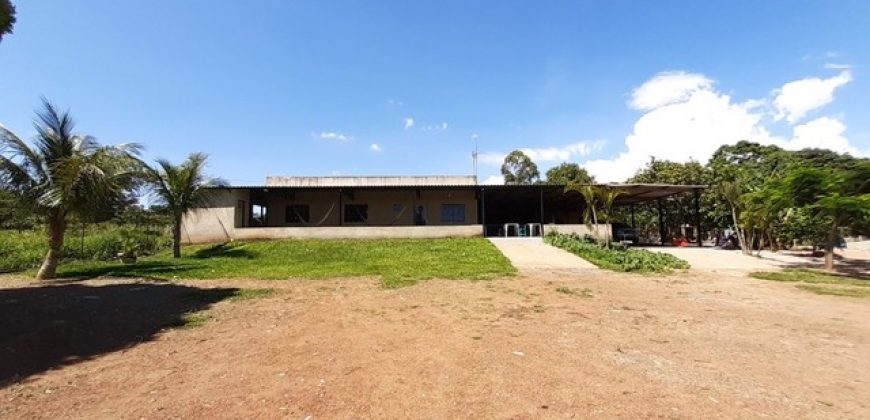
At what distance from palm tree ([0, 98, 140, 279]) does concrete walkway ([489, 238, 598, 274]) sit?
499 inches

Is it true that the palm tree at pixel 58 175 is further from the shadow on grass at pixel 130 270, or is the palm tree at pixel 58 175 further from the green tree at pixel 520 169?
the green tree at pixel 520 169

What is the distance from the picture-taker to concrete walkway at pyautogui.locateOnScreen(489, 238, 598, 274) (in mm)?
14923

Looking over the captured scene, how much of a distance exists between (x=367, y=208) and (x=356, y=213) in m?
0.71

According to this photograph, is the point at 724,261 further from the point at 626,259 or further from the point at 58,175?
the point at 58,175

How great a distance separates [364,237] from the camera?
21.9 metres

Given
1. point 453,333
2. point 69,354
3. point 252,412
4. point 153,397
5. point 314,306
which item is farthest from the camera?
point 314,306

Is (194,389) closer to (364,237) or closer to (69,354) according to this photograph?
→ (69,354)

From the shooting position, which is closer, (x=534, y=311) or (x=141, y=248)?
(x=534, y=311)

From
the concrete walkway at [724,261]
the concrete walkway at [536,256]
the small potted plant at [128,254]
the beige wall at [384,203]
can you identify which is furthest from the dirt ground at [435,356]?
the beige wall at [384,203]

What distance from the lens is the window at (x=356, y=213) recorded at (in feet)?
81.9

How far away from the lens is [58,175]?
40.5ft

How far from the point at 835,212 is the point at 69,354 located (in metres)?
20.2

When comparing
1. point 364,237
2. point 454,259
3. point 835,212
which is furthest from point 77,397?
point 835,212

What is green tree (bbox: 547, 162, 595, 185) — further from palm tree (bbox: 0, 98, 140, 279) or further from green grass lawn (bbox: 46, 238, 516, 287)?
palm tree (bbox: 0, 98, 140, 279)
